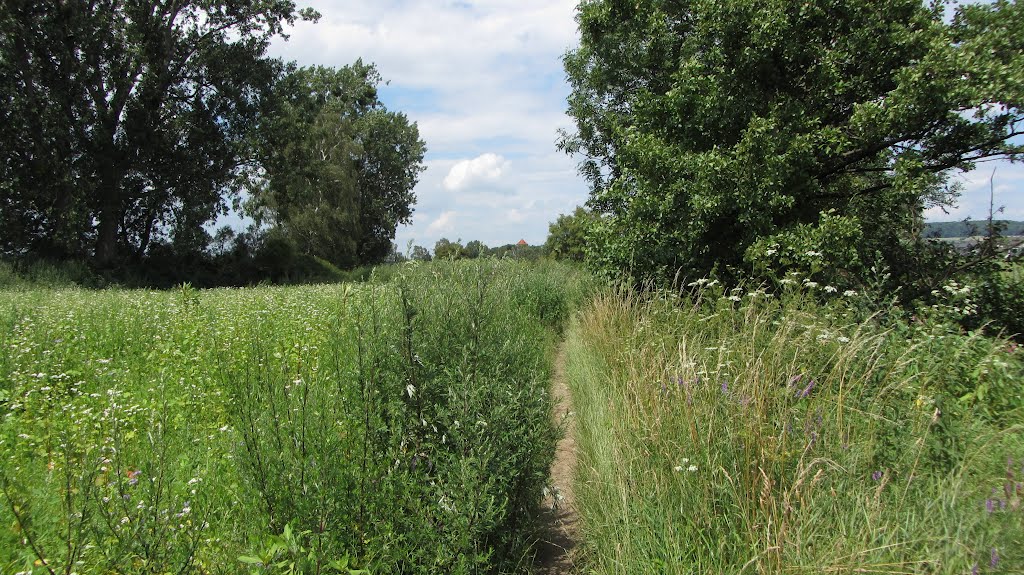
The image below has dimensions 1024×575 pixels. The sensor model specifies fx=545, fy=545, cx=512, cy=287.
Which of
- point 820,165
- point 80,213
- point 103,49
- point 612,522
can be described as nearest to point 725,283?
point 820,165

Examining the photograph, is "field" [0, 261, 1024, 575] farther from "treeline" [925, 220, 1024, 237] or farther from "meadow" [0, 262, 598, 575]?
"treeline" [925, 220, 1024, 237]

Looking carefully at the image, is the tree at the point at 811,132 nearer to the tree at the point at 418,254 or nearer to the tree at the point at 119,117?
the tree at the point at 418,254

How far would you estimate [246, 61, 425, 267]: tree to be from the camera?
90.4ft

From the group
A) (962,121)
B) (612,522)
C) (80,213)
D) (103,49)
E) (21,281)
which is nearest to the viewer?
(612,522)

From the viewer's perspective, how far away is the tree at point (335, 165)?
27562mm

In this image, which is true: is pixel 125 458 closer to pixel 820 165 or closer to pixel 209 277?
pixel 820 165

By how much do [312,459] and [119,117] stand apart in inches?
1046

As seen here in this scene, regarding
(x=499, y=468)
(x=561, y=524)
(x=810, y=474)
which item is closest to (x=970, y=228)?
(x=810, y=474)

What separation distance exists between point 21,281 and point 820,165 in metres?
23.1

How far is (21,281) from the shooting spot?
17.9 meters

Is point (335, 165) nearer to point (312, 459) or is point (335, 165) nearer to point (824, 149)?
point (824, 149)

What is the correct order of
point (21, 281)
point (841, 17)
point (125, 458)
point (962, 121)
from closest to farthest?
point (125, 458), point (962, 121), point (841, 17), point (21, 281)

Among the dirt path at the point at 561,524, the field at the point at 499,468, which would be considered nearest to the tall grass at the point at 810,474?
the field at the point at 499,468

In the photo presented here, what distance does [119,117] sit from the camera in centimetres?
2292
